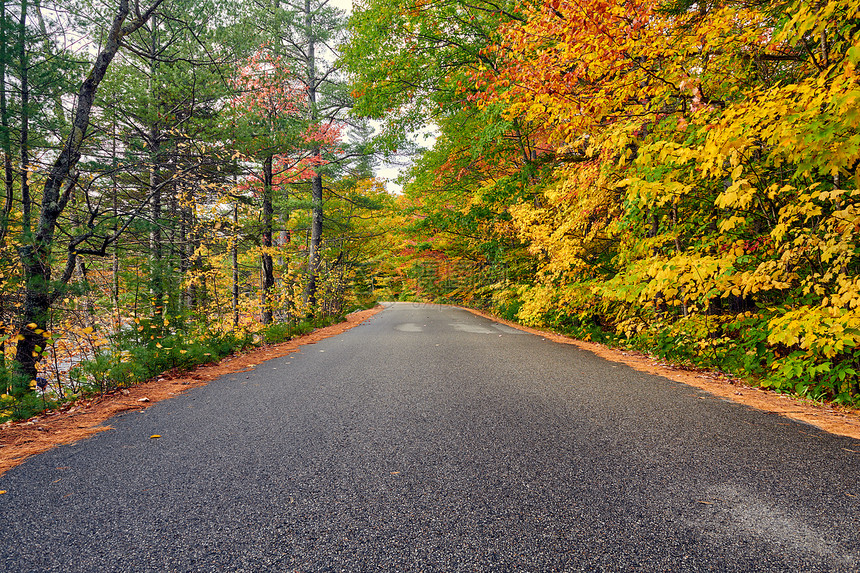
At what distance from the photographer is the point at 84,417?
3.52m

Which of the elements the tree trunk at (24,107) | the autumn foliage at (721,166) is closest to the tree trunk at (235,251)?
the tree trunk at (24,107)

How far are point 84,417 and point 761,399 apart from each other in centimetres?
694

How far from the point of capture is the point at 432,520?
1792mm

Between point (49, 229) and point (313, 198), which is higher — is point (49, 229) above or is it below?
below

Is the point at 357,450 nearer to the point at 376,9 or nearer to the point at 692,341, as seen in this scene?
the point at 692,341

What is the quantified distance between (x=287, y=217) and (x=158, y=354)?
9.14m

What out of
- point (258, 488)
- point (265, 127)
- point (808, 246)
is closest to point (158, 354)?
point (258, 488)

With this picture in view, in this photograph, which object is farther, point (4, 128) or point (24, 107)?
point (24, 107)

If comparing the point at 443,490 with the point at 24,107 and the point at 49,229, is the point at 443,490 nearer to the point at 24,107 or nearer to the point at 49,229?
the point at 49,229

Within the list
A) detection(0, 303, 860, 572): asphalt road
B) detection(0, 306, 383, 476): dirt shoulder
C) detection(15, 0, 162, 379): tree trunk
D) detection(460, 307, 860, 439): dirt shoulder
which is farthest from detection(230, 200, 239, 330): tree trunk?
→ detection(460, 307, 860, 439): dirt shoulder

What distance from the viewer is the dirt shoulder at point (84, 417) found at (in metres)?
2.81

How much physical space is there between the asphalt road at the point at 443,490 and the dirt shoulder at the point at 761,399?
0.27 meters

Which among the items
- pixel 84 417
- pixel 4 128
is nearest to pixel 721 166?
pixel 84 417

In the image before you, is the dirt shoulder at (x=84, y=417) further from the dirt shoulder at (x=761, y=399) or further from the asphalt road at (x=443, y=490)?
the dirt shoulder at (x=761, y=399)
